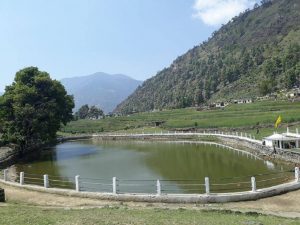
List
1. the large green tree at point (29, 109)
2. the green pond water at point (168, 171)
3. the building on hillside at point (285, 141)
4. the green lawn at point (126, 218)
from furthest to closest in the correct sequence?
the large green tree at point (29, 109) < the building on hillside at point (285, 141) < the green pond water at point (168, 171) < the green lawn at point (126, 218)

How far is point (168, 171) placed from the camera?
37969 millimetres

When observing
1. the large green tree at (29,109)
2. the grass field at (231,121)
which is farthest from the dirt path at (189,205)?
the grass field at (231,121)

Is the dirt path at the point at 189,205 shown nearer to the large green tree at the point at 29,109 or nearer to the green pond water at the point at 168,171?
the green pond water at the point at 168,171

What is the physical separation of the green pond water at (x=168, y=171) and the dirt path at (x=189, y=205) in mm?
2003

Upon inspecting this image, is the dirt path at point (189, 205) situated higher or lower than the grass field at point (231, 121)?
lower

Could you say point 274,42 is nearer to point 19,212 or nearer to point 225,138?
point 225,138

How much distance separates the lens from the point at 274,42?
19575 centimetres

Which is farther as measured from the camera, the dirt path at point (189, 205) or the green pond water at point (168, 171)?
the green pond water at point (168, 171)

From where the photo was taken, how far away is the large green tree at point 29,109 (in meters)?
54.7

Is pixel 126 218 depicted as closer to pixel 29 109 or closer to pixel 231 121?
pixel 29 109

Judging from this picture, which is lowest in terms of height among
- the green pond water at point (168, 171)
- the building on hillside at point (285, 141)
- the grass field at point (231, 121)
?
the green pond water at point (168, 171)

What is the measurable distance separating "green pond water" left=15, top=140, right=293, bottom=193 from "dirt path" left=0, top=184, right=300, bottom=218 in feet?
6.57

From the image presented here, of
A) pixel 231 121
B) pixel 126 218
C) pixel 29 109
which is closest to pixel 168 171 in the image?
pixel 126 218

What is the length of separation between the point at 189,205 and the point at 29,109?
1452 inches
